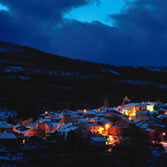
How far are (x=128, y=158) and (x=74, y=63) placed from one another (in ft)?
352

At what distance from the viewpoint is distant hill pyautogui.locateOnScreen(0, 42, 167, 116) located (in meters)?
73.0

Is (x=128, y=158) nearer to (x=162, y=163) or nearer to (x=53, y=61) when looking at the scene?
(x=162, y=163)

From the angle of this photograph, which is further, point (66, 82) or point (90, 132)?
point (66, 82)

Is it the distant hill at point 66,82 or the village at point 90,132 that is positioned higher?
the distant hill at point 66,82

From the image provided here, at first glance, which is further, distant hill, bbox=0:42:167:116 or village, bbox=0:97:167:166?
distant hill, bbox=0:42:167:116

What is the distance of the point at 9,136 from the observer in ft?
77.4

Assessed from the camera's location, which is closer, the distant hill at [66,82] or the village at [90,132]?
the village at [90,132]

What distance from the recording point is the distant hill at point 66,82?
7300 cm

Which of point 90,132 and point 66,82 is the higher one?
point 66,82

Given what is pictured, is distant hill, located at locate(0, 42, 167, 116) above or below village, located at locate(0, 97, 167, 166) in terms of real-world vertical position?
above

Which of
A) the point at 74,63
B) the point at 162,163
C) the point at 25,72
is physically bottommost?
the point at 162,163

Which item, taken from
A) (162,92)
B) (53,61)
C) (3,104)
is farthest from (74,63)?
(3,104)

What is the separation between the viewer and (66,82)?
314 feet

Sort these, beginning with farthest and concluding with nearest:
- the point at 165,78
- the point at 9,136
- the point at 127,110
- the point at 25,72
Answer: the point at 165,78 < the point at 25,72 < the point at 127,110 < the point at 9,136
